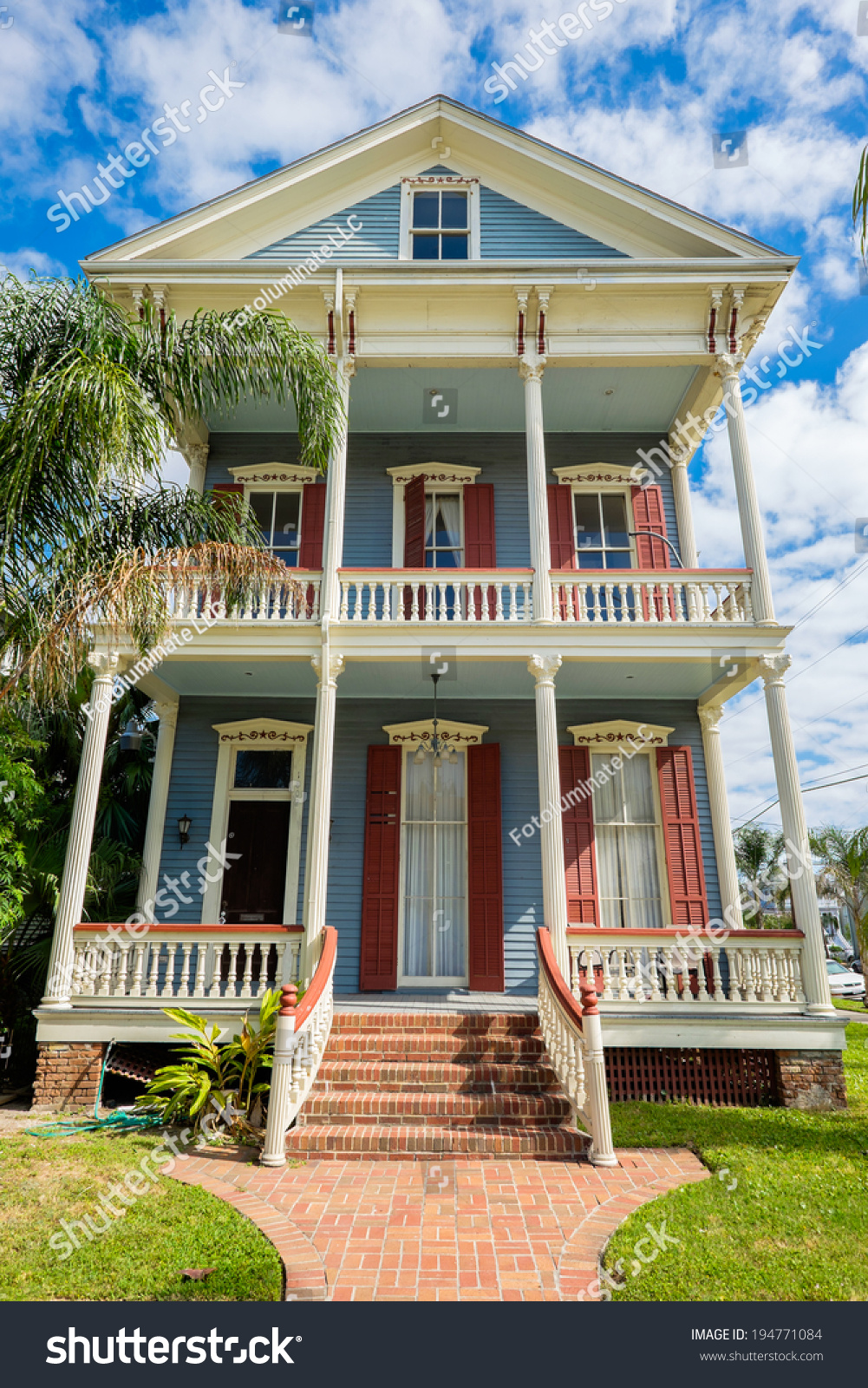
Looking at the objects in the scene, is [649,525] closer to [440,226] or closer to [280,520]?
[440,226]

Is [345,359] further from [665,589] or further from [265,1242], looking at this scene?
[265,1242]

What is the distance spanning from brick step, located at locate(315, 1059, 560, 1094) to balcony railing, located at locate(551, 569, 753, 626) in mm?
4795

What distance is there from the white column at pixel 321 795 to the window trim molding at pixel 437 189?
6020mm

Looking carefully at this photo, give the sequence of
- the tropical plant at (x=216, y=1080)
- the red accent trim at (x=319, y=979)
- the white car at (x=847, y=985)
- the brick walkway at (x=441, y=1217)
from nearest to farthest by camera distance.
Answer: the brick walkway at (x=441, y=1217) → the red accent trim at (x=319, y=979) → the tropical plant at (x=216, y=1080) → the white car at (x=847, y=985)

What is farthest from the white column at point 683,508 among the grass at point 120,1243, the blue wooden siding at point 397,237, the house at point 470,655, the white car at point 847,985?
the white car at point 847,985

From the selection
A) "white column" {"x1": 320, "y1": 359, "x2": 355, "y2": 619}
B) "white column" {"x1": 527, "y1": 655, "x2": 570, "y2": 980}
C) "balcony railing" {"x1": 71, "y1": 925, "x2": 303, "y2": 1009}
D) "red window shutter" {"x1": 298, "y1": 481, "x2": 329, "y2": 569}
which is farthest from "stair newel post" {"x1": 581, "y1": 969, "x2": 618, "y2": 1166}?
"red window shutter" {"x1": 298, "y1": 481, "x2": 329, "y2": 569}

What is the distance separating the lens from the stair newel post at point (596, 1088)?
19.2ft

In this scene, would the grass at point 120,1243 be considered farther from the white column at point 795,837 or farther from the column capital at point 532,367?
the column capital at point 532,367

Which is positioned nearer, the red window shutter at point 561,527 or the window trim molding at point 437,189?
the window trim molding at point 437,189

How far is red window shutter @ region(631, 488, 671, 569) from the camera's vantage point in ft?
36.4

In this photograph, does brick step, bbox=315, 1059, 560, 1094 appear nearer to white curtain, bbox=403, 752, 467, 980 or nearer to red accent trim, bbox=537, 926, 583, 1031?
red accent trim, bbox=537, 926, 583, 1031

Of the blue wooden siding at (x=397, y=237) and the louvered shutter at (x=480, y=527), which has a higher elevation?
the blue wooden siding at (x=397, y=237)

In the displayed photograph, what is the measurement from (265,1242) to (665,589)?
7501mm

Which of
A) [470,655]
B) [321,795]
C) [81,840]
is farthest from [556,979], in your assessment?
[81,840]
